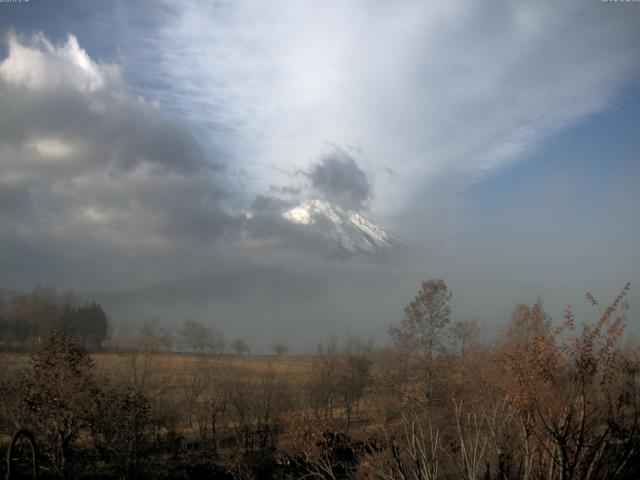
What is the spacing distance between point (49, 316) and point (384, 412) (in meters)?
93.2

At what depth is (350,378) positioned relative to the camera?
46.7 metres

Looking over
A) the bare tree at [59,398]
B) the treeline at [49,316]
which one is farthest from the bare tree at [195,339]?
the bare tree at [59,398]

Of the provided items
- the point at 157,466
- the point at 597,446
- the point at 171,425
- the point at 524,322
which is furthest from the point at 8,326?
the point at 597,446

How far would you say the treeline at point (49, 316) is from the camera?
309ft

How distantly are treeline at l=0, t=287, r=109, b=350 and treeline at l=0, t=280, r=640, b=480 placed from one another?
57.3m

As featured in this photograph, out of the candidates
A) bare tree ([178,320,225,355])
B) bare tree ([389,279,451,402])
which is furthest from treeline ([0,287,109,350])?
bare tree ([389,279,451,402])

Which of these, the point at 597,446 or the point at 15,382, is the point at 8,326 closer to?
the point at 15,382

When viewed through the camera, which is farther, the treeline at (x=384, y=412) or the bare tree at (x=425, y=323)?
the bare tree at (x=425, y=323)

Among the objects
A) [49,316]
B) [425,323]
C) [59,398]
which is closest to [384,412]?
[425,323]

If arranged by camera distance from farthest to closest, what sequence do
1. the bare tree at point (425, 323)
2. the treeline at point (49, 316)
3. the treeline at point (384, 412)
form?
the treeline at point (49, 316) → the bare tree at point (425, 323) → the treeline at point (384, 412)

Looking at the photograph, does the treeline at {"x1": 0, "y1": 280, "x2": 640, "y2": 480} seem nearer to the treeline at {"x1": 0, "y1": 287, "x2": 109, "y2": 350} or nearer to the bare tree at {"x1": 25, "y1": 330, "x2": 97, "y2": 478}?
the bare tree at {"x1": 25, "y1": 330, "x2": 97, "y2": 478}

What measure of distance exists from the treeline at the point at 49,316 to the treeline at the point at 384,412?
57323 millimetres

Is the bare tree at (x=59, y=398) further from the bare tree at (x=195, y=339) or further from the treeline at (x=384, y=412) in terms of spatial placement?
the bare tree at (x=195, y=339)

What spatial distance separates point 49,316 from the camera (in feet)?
340
